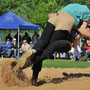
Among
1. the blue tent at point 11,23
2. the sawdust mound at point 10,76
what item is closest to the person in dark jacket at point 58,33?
the sawdust mound at point 10,76

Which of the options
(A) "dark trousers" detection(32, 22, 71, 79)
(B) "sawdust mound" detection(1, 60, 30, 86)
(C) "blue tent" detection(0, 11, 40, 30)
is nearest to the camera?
(A) "dark trousers" detection(32, 22, 71, 79)

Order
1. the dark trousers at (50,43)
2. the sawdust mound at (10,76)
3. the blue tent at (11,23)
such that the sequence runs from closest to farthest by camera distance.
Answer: the dark trousers at (50,43), the sawdust mound at (10,76), the blue tent at (11,23)

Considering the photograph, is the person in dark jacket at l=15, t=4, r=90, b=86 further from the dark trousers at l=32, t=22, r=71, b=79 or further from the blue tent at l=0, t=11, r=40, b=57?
the blue tent at l=0, t=11, r=40, b=57

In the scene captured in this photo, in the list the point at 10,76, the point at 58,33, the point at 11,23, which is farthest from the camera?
the point at 11,23

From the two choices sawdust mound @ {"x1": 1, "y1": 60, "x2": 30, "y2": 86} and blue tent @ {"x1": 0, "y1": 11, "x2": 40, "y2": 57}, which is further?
blue tent @ {"x1": 0, "y1": 11, "x2": 40, "y2": 57}

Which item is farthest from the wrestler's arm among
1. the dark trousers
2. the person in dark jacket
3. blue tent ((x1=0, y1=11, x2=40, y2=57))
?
blue tent ((x1=0, y1=11, x2=40, y2=57))

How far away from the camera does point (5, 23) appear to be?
19625 mm

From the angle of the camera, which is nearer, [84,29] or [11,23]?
[84,29]

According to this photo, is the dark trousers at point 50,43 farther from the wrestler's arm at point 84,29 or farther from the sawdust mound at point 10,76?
the sawdust mound at point 10,76

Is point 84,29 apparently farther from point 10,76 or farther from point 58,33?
point 10,76

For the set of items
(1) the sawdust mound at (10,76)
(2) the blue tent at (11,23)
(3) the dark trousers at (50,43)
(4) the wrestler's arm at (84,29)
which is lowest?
(2) the blue tent at (11,23)

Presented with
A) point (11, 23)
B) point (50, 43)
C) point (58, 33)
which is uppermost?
point (58, 33)

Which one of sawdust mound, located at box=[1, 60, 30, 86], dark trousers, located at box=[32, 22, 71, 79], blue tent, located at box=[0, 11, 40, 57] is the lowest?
blue tent, located at box=[0, 11, 40, 57]

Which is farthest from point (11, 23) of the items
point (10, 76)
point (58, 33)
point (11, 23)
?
point (58, 33)
